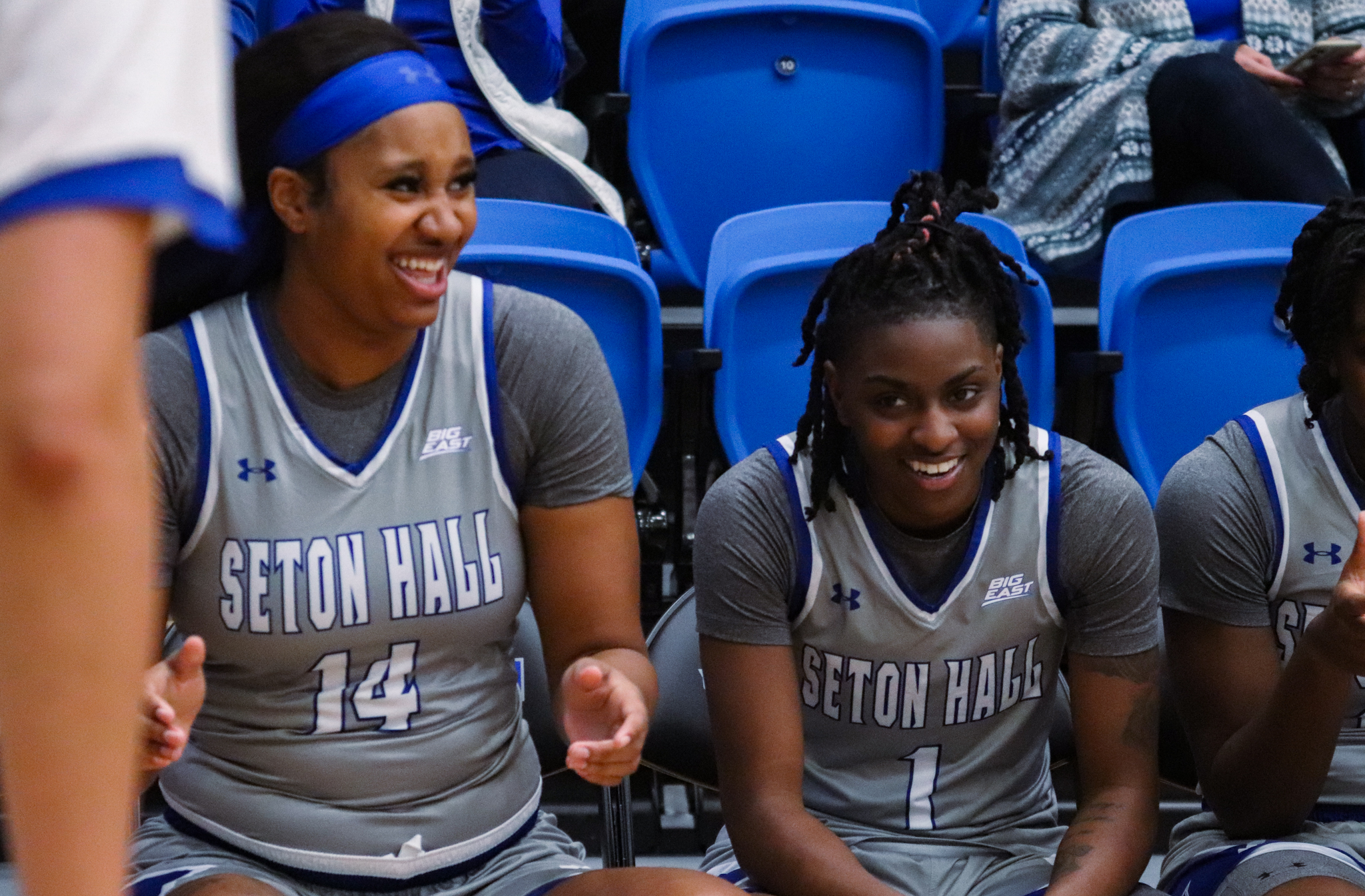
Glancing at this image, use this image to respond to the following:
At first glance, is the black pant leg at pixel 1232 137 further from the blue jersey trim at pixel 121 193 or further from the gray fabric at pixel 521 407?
the blue jersey trim at pixel 121 193

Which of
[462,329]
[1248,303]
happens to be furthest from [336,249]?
[1248,303]

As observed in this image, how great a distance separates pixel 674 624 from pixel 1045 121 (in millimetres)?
1484

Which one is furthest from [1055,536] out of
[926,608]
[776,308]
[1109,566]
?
[776,308]

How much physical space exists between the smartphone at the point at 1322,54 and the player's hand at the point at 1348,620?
155 cm

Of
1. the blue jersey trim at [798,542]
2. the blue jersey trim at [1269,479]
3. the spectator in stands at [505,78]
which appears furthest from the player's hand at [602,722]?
the spectator in stands at [505,78]

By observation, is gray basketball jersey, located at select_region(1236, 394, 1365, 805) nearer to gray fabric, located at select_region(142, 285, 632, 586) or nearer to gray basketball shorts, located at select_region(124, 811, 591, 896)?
gray fabric, located at select_region(142, 285, 632, 586)

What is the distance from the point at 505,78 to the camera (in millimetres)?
3043

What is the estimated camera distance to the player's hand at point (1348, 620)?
1.74m

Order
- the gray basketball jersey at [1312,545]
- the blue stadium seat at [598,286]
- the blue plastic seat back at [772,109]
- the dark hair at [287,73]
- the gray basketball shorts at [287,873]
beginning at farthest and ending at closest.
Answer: the blue plastic seat back at [772,109]
the blue stadium seat at [598,286]
the gray basketball jersey at [1312,545]
the dark hair at [287,73]
the gray basketball shorts at [287,873]

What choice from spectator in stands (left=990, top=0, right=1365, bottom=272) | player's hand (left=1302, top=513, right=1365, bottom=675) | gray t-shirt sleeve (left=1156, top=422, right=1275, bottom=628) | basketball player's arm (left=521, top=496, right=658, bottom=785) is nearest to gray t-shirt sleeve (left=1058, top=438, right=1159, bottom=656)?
gray t-shirt sleeve (left=1156, top=422, right=1275, bottom=628)

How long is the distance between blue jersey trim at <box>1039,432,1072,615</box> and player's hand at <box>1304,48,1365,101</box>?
1469 mm

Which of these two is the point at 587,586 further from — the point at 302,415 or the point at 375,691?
the point at 302,415

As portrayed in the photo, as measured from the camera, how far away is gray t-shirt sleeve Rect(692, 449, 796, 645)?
76.0 inches

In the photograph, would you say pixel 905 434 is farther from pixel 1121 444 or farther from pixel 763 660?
pixel 1121 444
